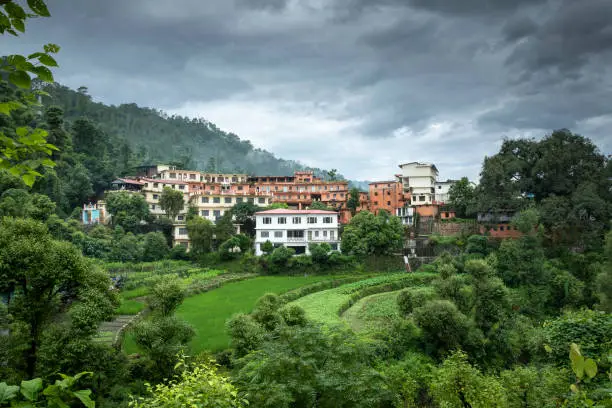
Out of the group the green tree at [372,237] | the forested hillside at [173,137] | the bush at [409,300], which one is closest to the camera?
the bush at [409,300]

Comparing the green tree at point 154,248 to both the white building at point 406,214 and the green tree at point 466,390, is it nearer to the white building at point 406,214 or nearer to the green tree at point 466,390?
the white building at point 406,214

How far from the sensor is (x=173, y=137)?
11694cm

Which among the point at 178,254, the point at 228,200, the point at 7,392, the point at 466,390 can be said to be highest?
the point at 228,200

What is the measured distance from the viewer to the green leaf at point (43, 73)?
2.38 meters

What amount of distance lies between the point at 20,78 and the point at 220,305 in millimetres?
23530

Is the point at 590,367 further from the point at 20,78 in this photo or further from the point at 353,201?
the point at 353,201

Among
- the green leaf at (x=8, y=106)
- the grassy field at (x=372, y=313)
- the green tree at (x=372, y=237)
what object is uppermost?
the green leaf at (x=8, y=106)

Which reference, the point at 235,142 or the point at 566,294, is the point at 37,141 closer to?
the point at 566,294

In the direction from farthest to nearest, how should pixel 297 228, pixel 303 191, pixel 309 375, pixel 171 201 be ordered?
pixel 303 191
pixel 171 201
pixel 297 228
pixel 309 375

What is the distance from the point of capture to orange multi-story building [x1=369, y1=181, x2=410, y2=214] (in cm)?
4744

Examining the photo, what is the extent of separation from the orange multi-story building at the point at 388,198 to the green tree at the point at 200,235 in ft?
61.4

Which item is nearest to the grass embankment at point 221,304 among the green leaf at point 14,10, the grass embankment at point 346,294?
the grass embankment at point 346,294

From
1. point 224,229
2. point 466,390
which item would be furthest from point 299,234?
point 466,390

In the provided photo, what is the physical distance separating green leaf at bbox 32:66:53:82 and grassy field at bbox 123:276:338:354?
44.9 feet
